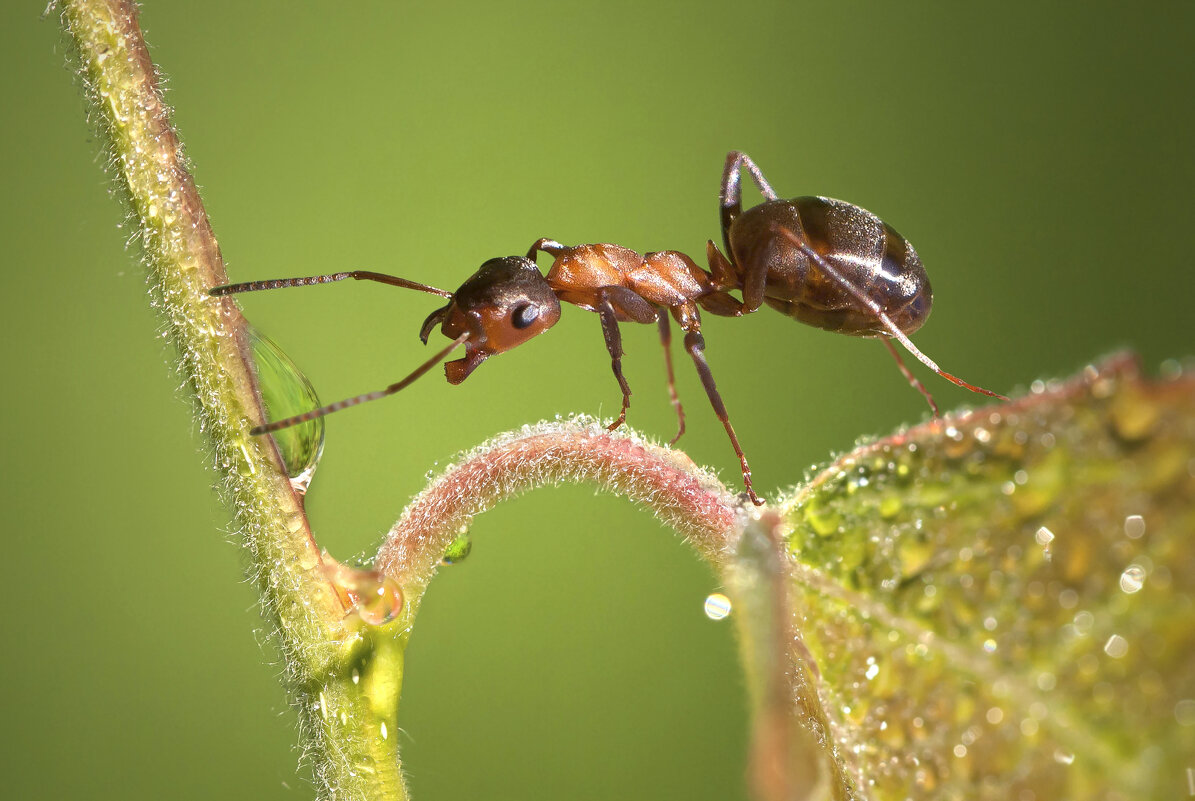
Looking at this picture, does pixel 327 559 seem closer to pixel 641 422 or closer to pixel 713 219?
→ pixel 641 422

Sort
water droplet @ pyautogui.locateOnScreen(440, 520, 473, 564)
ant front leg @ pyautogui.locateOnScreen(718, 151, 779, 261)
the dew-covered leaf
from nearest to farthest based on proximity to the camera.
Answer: the dew-covered leaf < water droplet @ pyautogui.locateOnScreen(440, 520, 473, 564) < ant front leg @ pyautogui.locateOnScreen(718, 151, 779, 261)

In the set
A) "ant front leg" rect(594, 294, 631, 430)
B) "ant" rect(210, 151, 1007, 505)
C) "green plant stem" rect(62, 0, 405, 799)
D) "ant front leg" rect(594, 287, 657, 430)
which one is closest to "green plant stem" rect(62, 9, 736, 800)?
"green plant stem" rect(62, 0, 405, 799)

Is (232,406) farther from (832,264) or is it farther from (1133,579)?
(832,264)

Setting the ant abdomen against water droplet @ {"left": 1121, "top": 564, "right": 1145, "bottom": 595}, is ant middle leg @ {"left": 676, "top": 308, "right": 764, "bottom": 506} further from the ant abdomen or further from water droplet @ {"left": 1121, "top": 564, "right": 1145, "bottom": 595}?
water droplet @ {"left": 1121, "top": 564, "right": 1145, "bottom": 595}

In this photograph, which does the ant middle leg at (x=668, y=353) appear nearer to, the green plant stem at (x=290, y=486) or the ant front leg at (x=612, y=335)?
the ant front leg at (x=612, y=335)

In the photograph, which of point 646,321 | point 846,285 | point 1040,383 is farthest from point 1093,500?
point 646,321

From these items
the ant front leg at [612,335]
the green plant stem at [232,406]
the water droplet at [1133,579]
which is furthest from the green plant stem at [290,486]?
the ant front leg at [612,335]
